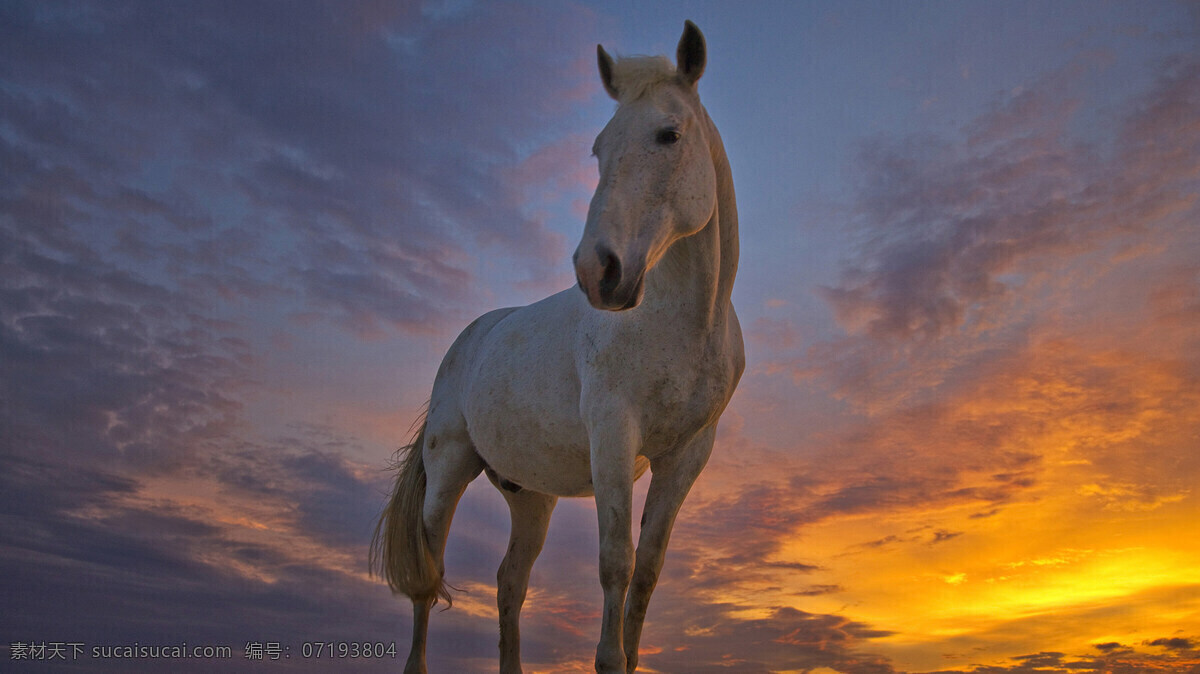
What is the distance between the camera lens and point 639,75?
4090 mm

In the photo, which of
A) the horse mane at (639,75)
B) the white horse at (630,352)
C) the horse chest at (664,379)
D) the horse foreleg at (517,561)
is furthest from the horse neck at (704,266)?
the horse foreleg at (517,561)

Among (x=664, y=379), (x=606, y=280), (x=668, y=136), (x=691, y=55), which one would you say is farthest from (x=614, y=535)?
(x=691, y=55)

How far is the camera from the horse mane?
13.2 ft

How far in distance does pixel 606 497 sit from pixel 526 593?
2353 mm

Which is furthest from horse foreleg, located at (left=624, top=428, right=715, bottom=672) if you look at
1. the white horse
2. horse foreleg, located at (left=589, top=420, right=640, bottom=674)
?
horse foreleg, located at (left=589, top=420, right=640, bottom=674)

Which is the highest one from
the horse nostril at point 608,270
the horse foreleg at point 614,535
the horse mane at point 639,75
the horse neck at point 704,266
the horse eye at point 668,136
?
the horse mane at point 639,75

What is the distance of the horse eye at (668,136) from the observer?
3.80 metres

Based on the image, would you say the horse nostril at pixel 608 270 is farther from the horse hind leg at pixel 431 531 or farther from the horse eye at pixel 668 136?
the horse hind leg at pixel 431 531

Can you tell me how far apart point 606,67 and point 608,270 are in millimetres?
1370

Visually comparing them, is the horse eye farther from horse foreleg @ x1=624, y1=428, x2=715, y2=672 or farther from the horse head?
horse foreleg @ x1=624, y1=428, x2=715, y2=672

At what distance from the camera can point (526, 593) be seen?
20.0 ft

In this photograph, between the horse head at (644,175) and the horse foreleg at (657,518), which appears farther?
the horse foreleg at (657,518)

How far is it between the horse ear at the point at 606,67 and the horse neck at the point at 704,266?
474 millimetres

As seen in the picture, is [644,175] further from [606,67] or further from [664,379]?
[664,379]
